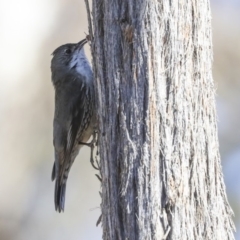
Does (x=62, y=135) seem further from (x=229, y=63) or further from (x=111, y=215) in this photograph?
(x=229, y=63)

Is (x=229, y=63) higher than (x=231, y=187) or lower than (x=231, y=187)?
higher

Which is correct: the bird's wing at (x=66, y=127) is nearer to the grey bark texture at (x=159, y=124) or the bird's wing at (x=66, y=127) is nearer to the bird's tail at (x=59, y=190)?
the bird's tail at (x=59, y=190)

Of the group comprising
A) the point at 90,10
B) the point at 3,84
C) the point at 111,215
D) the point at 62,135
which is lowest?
the point at 111,215

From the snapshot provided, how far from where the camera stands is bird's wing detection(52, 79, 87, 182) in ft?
16.8

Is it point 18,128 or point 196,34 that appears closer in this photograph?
point 196,34

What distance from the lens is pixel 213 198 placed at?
3658 millimetres

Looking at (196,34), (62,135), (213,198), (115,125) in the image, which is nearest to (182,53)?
(196,34)

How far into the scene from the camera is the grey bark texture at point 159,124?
3.51m

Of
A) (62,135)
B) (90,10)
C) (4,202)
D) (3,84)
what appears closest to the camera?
(90,10)

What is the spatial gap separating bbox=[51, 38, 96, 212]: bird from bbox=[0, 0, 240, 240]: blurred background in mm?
2029

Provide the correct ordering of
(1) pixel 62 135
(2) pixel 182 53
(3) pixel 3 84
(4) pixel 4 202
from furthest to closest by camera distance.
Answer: (4) pixel 4 202
(3) pixel 3 84
(1) pixel 62 135
(2) pixel 182 53

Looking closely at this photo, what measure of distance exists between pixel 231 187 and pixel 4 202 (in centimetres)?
253

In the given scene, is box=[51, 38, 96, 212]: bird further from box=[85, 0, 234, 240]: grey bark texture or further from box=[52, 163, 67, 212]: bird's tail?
box=[85, 0, 234, 240]: grey bark texture

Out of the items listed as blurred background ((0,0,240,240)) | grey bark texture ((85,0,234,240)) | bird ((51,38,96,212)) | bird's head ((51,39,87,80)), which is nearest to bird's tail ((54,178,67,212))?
bird ((51,38,96,212))
